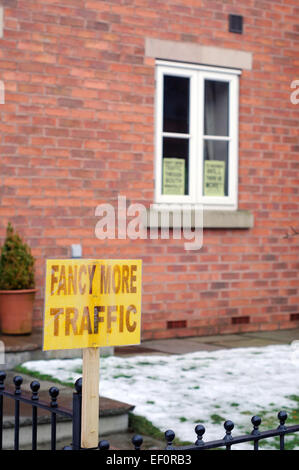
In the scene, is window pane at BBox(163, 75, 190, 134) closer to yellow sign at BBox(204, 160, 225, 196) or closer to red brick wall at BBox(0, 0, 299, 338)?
red brick wall at BBox(0, 0, 299, 338)

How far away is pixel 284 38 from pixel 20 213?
4.27 meters

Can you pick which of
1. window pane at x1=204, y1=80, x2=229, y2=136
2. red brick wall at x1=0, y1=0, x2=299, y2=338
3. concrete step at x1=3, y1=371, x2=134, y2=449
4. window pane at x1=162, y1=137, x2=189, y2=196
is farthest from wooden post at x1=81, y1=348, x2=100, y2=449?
window pane at x1=204, y1=80, x2=229, y2=136

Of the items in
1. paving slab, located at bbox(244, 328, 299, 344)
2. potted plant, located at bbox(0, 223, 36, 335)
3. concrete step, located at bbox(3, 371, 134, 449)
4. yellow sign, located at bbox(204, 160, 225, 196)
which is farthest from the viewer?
yellow sign, located at bbox(204, 160, 225, 196)

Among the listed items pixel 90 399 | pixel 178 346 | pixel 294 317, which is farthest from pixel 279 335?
pixel 90 399

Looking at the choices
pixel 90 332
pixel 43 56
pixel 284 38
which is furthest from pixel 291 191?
pixel 90 332

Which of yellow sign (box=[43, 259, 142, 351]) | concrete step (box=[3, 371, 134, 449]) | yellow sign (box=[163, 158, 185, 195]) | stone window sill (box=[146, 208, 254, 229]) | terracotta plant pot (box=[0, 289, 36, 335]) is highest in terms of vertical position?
yellow sign (box=[163, 158, 185, 195])

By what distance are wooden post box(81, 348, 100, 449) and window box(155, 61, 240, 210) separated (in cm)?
611

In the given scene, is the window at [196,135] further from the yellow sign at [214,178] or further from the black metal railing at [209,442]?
the black metal railing at [209,442]

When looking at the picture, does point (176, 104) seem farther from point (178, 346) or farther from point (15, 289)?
point (15, 289)

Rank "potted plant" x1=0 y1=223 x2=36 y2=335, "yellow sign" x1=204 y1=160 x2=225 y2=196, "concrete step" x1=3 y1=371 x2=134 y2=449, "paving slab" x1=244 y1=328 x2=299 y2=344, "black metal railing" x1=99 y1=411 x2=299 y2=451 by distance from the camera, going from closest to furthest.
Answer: "black metal railing" x1=99 y1=411 x2=299 y2=451 < "concrete step" x1=3 y1=371 x2=134 y2=449 < "potted plant" x1=0 y1=223 x2=36 y2=335 < "paving slab" x1=244 y1=328 x2=299 y2=344 < "yellow sign" x1=204 y1=160 x2=225 y2=196

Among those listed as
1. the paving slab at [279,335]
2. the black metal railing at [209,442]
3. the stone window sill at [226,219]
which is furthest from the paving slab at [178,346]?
the black metal railing at [209,442]

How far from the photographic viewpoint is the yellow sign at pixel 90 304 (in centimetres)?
292

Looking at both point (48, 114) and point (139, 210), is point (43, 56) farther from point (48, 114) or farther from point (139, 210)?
point (139, 210)

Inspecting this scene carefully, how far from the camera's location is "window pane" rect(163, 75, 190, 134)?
30.6 feet
